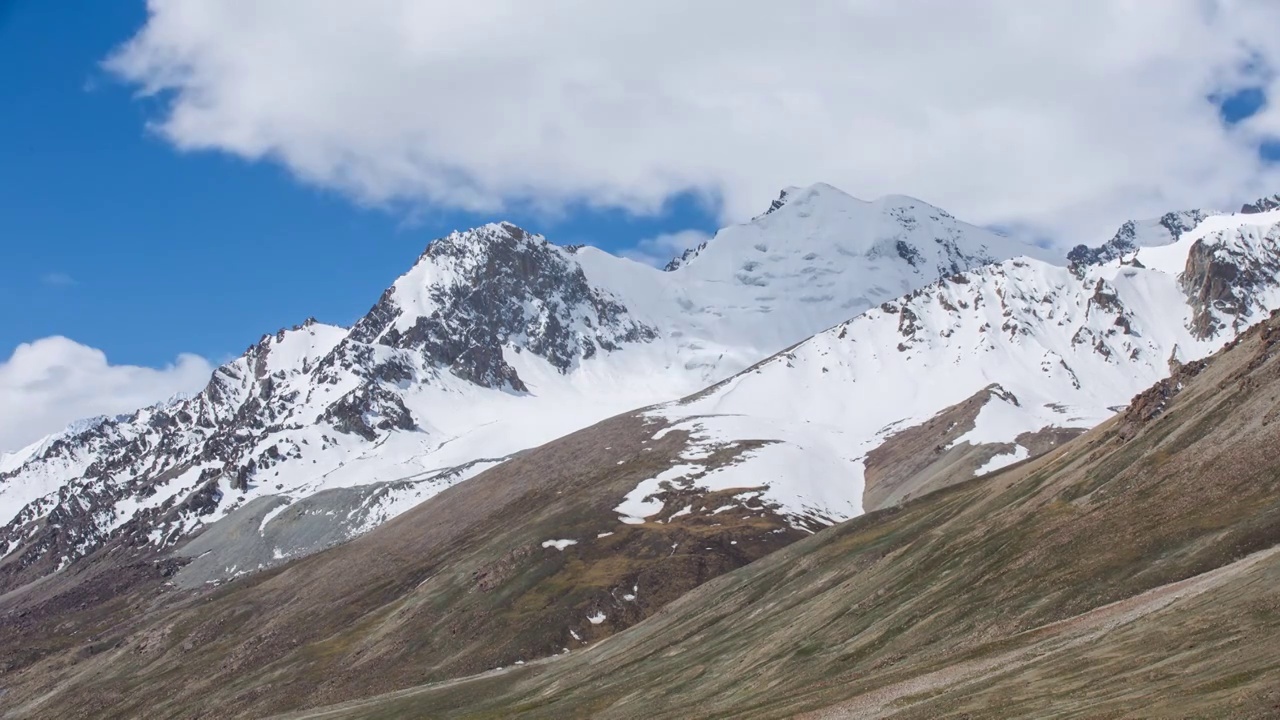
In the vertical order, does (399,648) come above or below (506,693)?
above

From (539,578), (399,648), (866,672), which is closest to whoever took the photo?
(866,672)

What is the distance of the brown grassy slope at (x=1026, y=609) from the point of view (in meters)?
55.5

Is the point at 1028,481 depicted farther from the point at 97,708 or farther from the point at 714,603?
the point at 97,708

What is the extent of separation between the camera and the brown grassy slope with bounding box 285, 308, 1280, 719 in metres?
55.5

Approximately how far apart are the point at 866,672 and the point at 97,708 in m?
168

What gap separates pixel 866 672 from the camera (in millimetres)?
80500

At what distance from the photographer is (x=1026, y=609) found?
80.2 metres

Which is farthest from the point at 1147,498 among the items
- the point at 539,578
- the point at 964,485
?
the point at 539,578

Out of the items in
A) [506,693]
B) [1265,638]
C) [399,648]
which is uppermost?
[399,648]

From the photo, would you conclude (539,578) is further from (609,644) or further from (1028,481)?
(1028,481)

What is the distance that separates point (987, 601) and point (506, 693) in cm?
6413

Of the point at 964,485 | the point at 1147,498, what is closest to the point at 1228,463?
the point at 1147,498

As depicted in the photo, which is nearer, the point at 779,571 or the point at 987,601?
the point at 987,601

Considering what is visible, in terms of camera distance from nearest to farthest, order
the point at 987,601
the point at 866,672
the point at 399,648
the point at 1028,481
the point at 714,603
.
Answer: the point at 866,672
the point at 987,601
the point at 1028,481
the point at 714,603
the point at 399,648
